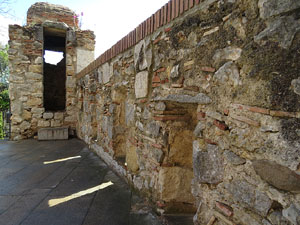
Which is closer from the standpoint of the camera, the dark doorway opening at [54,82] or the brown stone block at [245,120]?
the brown stone block at [245,120]

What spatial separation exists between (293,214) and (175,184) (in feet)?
3.75

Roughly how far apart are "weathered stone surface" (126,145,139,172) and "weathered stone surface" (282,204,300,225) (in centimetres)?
176

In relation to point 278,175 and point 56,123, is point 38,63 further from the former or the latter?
point 278,175

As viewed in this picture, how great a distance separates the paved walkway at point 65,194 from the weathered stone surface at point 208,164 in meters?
0.78

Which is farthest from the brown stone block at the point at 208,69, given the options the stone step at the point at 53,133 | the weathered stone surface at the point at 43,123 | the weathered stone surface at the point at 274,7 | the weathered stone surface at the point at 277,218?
the weathered stone surface at the point at 43,123

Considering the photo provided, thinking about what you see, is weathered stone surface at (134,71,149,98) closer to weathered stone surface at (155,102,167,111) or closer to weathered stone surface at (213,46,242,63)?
weathered stone surface at (155,102,167,111)

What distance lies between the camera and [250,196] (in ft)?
3.52

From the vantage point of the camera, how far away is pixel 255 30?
41.3 inches

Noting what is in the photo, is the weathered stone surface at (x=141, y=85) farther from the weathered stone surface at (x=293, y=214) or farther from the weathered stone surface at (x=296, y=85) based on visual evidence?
the weathered stone surface at (x=293, y=214)

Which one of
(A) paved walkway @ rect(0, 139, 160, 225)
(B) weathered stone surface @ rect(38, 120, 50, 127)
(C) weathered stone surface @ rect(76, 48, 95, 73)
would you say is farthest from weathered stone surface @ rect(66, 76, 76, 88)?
(A) paved walkway @ rect(0, 139, 160, 225)

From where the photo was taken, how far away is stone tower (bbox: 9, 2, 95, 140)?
627 cm

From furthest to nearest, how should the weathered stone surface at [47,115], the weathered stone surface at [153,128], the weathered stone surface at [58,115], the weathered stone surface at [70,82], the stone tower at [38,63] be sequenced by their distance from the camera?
the weathered stone surface at [70,82] → the weathered stone surface at [58,115] → the weathered stone surface at [47,115] → the stone tower at [38,63] → the weathered stone surface at [153,128]

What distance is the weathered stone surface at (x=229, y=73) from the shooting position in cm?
115

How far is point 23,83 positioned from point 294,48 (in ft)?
23.8
